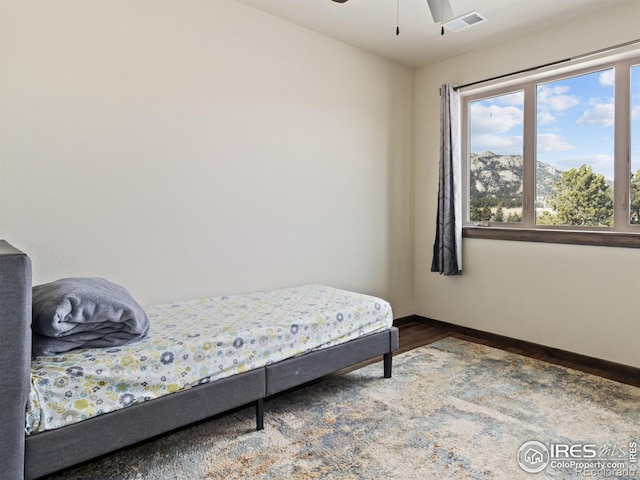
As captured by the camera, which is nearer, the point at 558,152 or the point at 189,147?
the point at 189,147

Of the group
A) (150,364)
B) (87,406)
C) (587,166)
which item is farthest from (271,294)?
(587,166)

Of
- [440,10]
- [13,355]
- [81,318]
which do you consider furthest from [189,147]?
[440,10]

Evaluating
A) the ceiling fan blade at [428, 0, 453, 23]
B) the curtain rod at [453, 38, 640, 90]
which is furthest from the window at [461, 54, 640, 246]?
the ceiling fan blade at [428, 0, 453, 23]

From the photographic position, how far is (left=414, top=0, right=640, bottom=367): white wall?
3.05m

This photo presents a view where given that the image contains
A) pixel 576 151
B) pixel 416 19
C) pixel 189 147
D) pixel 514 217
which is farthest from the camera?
pixel 514 217

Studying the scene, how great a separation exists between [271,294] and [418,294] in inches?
77.9

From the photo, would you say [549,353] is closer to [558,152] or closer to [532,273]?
[532,273]

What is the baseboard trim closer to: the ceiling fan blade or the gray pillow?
the ceiling fan blade

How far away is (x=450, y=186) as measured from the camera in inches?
154

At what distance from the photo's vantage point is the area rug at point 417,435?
1.89 m

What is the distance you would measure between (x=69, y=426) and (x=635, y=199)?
12.1ft

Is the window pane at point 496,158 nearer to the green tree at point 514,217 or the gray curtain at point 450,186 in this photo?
the green tree at point 514,217

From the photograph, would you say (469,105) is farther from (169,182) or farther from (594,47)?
(169,182)

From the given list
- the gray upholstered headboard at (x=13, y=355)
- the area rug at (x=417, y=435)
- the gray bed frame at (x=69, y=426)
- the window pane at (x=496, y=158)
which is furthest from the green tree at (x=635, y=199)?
the gray upholstered headboard at (x=13, y=355)
